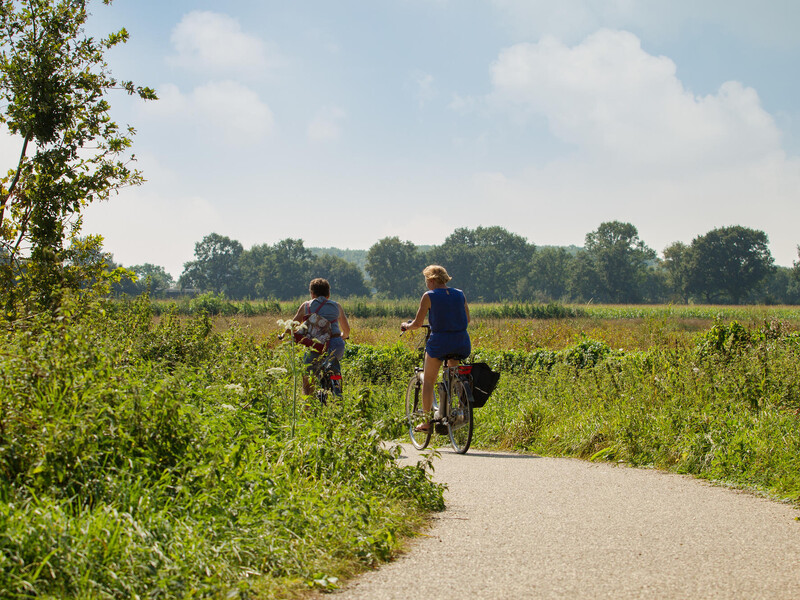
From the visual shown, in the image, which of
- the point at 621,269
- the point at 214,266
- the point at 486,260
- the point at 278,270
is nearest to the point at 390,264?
the point at 486,260

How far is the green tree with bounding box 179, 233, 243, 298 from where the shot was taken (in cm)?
13612

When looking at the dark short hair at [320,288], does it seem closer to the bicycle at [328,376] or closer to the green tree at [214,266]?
the bicycle at [328,376]

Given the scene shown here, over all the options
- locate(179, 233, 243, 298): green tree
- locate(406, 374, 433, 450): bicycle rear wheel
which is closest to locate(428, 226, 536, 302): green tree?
locate(179, 233, 243, 298): green tree

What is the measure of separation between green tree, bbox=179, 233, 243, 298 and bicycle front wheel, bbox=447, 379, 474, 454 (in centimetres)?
12879

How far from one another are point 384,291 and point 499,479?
415ft

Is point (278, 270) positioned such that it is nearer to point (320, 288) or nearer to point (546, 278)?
point (546, 278)

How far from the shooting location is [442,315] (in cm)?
817

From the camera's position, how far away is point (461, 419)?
27.0 feet

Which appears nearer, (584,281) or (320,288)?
(320,288)

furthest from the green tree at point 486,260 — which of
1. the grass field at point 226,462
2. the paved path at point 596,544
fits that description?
the paved path at point 596,544

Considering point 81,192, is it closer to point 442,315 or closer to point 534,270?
point 442,315

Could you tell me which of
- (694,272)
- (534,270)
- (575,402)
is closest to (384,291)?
(534,270)

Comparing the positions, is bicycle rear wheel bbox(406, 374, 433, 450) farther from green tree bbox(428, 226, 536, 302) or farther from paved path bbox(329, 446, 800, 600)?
green tree bbox(428, 226, 536, 302)

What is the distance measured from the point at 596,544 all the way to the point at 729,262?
114 metres
